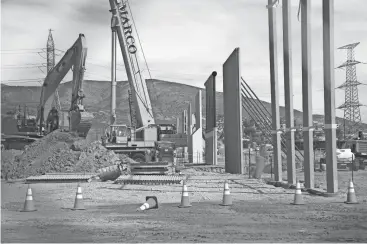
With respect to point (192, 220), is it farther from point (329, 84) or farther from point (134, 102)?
point (134, 102)

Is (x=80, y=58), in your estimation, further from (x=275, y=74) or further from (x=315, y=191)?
(x=315, y=191)

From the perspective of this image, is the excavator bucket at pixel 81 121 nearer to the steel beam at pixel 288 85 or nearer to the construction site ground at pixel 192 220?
the construction site ground at pixel 192 220

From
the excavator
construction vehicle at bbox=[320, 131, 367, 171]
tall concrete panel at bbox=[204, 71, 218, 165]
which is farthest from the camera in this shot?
tall concrete panel at bbox=[204, 71, 218, 165]

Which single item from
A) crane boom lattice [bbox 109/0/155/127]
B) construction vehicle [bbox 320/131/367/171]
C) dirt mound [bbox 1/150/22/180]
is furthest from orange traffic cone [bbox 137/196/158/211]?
crane boom lattice [bbox 109/0/155/127]

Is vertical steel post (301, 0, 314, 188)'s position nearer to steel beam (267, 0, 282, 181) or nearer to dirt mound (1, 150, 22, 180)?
steel beam (267, 0, 282, 181)

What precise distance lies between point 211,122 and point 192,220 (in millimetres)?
25181

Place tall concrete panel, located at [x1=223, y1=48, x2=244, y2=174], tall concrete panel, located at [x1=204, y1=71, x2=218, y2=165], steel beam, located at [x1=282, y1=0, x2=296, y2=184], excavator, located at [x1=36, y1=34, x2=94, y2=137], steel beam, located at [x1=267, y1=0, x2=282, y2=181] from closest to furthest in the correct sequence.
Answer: steel beam, located at [x1=282, y1=0, x2=296, y2=184] < steel beam, located at [x1=267, y1=0, x2=282, y2=181] < tall concrete panel, located at [x1=223, y1=48, x2=244, y2=174] < excavator, located at [x1=36, y1=34, x2=94, y2=137] < tall concrete panel, located at [x1=204, y1=71, x2=218, y2=165]

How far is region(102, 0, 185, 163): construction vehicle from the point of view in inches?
1366

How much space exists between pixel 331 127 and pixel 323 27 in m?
2.56

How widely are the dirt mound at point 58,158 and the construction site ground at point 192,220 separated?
35.6 ft

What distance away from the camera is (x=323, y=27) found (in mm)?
14266

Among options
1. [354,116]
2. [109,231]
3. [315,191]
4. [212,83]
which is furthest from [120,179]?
[354,116]

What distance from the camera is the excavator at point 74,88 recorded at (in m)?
32.5

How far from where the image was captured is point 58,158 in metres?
27.5
